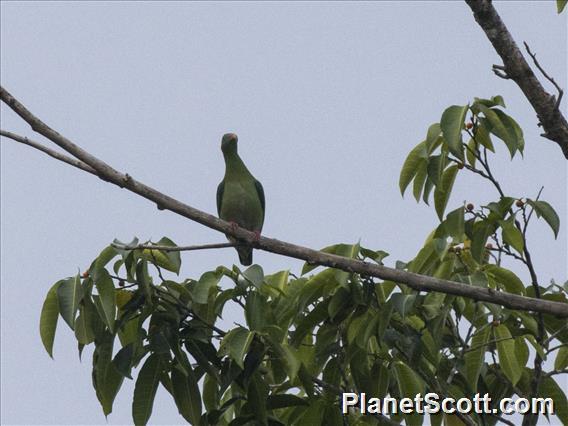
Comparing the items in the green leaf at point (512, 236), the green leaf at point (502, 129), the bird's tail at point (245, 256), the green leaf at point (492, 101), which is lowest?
the green leaf at point (512, 236)

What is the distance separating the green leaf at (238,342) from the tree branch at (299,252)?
15.5 inches

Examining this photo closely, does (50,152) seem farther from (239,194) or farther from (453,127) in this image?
(239,194)

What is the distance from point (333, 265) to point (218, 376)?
76cm

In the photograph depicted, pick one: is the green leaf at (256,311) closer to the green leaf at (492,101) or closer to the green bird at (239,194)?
the green leaf at (492,101)

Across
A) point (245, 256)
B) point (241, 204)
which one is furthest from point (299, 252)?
point (245, 256)

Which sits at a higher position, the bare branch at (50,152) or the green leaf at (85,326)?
the bare branch at (50,152)

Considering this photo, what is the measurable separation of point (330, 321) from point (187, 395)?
739mm

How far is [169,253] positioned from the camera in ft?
13.4

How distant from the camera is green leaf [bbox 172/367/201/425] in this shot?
4051 mm

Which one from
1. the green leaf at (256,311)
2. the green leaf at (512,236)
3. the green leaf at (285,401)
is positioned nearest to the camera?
the green leaf at (256,311)

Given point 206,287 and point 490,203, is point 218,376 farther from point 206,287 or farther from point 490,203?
point 490,203

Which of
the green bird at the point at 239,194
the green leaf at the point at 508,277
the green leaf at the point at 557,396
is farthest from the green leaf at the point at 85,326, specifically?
the green bird at the point at 239,194

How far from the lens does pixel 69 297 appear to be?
382 centimetres

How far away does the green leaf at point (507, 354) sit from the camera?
3.98 meters
